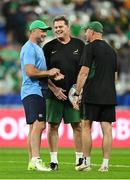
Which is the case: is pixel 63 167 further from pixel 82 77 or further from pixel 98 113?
pixel 82 77

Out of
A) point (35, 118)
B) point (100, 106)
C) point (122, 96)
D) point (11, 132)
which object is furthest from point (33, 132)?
point (122, 96)

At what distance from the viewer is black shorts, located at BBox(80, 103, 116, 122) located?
471 inches

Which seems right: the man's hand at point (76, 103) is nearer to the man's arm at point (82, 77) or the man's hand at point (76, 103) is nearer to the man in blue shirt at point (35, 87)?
the man's arm at point (82, 77)

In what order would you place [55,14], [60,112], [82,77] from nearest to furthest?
[82,77]
[60,112]
[55,14]

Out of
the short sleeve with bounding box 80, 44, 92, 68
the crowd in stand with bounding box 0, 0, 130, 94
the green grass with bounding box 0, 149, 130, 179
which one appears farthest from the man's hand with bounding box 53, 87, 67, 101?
the crowd in stand with bounding box 0, 0, 130, 94

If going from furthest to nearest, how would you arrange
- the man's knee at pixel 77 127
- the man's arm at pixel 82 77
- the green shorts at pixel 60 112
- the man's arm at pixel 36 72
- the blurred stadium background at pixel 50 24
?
the blurred stadium background at pixel 50 24 < the man's knee at pixel 77 127 < the green shorts at pixel 60 112 < the man's arm at pixel 36 72 < the man's arm at pixel 82 77

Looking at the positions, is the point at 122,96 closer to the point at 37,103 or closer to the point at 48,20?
the point at 48,20

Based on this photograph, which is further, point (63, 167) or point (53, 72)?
point (63, 167)

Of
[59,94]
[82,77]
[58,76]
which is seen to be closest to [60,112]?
[59,94]

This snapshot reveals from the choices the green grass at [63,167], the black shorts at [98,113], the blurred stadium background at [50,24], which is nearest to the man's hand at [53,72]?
the black shorts at [98,113]

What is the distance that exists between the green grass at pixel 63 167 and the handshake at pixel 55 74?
1.49 meters

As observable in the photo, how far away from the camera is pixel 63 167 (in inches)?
512

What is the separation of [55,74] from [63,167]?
6.05 feet

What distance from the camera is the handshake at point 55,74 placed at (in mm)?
11977
